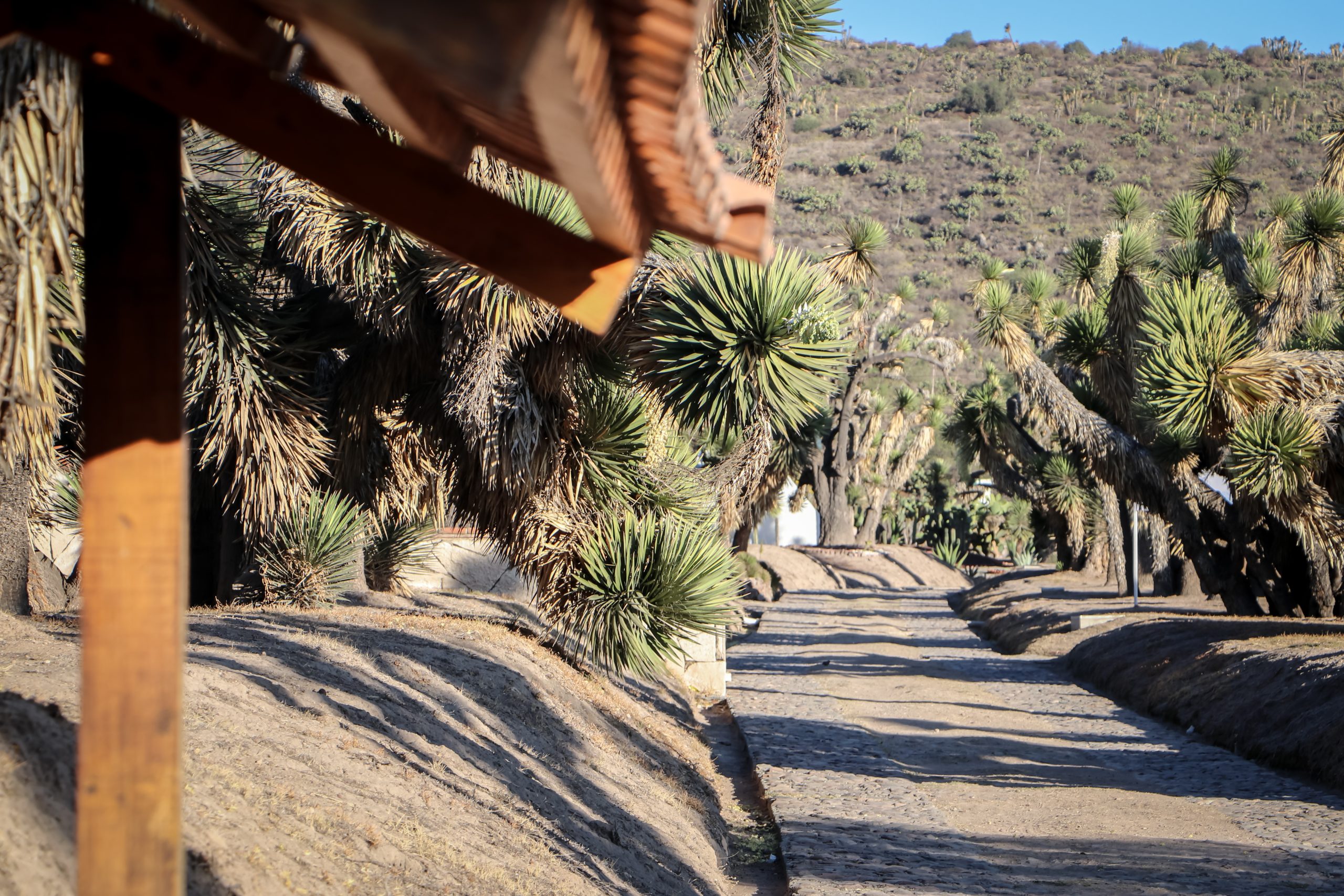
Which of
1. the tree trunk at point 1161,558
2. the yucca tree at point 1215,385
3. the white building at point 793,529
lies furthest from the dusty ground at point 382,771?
the white building at point 793,529

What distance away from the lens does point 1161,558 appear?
74.2 ft

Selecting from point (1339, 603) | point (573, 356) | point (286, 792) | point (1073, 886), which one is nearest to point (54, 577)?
point (573, 356)

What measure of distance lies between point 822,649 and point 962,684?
12.5 feet

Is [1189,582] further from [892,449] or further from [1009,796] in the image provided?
[892,449]

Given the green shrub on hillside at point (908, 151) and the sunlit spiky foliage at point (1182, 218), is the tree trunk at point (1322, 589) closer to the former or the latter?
the sunlit spiky foliage at point (1182, 218)

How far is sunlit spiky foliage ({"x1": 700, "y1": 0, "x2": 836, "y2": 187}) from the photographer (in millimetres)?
8656

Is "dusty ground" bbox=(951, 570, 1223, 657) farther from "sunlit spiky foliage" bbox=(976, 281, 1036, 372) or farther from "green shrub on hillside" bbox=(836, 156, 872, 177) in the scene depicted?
"green shrub on hillside" bbox=(836, 156, 872, 177)

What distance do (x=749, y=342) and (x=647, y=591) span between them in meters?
2.45

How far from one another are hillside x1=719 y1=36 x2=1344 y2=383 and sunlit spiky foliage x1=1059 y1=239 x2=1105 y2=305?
113ft

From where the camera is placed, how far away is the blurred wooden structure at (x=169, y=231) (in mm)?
1983

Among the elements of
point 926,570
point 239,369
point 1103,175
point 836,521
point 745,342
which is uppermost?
point 1103,175

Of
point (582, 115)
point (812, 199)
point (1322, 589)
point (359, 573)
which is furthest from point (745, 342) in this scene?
point (812, 199)

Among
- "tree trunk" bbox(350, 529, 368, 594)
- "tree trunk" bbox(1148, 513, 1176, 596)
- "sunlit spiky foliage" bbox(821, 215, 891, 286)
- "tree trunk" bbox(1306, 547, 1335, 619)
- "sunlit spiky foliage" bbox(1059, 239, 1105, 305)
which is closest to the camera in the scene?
"tree trunk" bbox(350, 529, 368, 594)

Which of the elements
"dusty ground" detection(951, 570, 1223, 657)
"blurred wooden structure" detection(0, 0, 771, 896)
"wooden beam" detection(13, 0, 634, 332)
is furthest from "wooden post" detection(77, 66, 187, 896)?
"dusty ground" detection(951, 570, 1223, 657)
